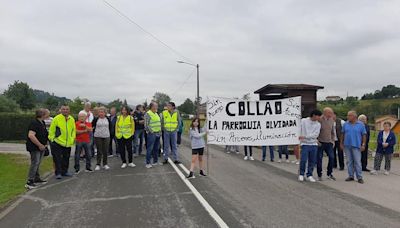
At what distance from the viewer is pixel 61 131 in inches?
439

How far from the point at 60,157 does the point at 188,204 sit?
5221 mm

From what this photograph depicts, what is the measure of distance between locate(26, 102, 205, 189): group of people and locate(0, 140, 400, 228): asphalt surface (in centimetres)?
74

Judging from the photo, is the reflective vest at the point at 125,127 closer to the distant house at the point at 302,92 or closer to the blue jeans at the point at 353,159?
the blue jeans at the point at 353,159

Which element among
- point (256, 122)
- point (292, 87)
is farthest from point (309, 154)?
point (292, 87)

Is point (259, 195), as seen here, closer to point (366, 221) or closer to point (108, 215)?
point (366, 221)

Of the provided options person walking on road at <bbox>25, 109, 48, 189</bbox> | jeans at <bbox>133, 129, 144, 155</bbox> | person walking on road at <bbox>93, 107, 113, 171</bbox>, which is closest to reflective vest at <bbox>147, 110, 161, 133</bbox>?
person walking on road at <bbox>93, 107, 113, 171</bbox>

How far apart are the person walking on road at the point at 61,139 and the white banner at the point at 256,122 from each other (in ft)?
13.4

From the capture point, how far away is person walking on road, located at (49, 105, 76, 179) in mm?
11086

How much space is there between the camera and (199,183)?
379 inches

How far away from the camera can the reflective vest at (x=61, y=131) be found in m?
11.1

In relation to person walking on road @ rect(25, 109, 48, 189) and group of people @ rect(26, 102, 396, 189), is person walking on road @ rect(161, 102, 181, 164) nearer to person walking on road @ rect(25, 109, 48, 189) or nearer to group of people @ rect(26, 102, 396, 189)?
group of people @ rect(26, 102, 396, 189)

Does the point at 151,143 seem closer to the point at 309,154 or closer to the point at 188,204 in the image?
the point at 309,154

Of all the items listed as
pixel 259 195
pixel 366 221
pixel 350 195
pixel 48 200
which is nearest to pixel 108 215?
pixel 48 200

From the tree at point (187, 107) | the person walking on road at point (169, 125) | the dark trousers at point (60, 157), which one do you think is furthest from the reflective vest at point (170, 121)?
the tree at point (187, 107)
